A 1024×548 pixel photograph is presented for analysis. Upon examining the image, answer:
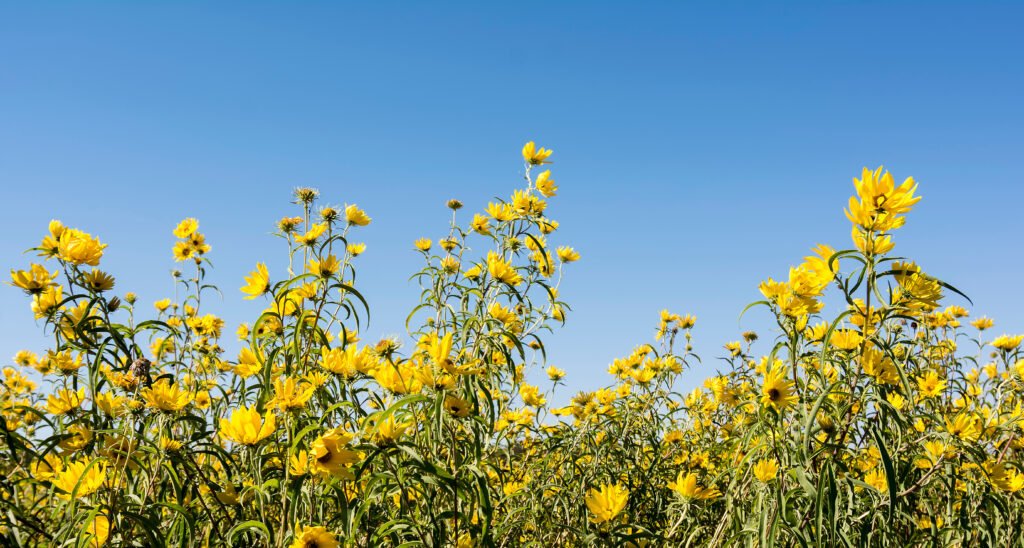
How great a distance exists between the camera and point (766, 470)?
2.12m

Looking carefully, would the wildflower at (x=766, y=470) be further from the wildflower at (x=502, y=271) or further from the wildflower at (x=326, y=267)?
the wildflower at (x=326, y=267)

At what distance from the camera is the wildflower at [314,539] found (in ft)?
4.75

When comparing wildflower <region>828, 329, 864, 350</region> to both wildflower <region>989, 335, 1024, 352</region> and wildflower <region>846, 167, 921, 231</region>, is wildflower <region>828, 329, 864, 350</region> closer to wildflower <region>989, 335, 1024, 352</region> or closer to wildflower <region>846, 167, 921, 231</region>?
wildflower <region>846, 167, 921, 231</region>

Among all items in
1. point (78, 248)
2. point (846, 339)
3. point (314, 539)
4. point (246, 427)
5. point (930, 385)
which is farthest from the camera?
point (930, 385)

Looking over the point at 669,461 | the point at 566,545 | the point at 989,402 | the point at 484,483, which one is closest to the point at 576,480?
the point at 566,545

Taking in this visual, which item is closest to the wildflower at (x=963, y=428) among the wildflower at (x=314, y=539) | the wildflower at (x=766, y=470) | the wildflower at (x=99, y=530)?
the wildflower at (x=766, y=470)

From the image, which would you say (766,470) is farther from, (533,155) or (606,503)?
(533,155)

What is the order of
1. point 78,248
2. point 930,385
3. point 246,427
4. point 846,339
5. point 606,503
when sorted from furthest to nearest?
point 930,385, point 606,503, point 78,248, point 846,339, point 246,427

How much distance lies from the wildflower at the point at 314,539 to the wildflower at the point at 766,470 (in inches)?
54.8

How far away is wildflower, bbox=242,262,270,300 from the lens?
2.42 metres

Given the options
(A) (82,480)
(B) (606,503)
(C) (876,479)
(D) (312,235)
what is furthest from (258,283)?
(C) (876,479)

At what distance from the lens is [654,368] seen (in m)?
4.03

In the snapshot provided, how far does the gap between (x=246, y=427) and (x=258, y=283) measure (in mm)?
969

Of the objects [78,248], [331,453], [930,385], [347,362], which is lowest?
[331,453]
